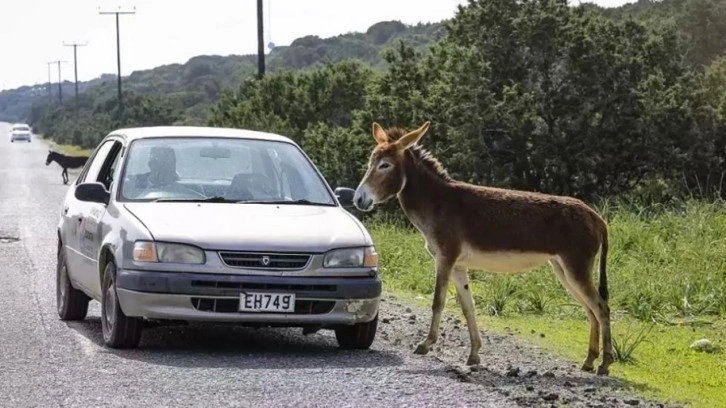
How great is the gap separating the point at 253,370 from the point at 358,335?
54.0 inches

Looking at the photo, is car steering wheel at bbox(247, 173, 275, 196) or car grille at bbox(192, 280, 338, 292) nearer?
car grille at bbox(192, 280, 338, 292)

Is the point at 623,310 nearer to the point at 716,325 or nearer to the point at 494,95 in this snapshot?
the point at 716,325

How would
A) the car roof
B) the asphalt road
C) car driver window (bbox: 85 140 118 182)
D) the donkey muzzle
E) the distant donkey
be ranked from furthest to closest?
the distant donkey, car driver window (bbox: 85 140 118 182), the car roof, the donkey muzzle, the asphalt road

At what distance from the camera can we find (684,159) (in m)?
27.9

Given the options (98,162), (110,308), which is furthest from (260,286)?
(98,162)

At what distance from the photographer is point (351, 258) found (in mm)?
9945

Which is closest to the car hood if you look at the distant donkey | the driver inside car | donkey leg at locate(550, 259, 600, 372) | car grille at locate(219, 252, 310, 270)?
car grille at locate(219, 252, 310, 270)

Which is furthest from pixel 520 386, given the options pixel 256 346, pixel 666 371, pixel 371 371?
pixel 256 346

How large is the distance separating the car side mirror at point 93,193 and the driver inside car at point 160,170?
0.27m

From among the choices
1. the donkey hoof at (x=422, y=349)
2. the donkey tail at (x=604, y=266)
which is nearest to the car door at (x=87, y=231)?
the donkey hoof at (x=422, y=349)

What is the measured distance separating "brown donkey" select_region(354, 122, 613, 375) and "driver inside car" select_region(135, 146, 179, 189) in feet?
5.45

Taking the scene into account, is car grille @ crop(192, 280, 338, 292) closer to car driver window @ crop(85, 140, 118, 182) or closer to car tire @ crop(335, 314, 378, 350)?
car tire @ crop(335, 314, 378, 350)

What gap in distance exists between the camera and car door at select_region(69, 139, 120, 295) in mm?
10906

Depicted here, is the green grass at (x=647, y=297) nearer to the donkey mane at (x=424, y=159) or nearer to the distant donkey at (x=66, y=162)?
the donkey mane at (x=424, y=159)
